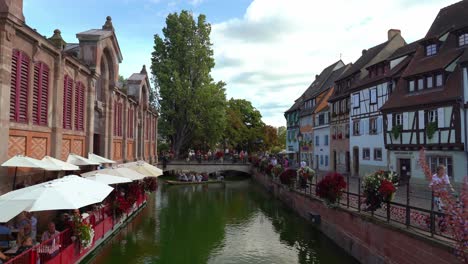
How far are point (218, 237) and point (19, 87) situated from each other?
11318mm

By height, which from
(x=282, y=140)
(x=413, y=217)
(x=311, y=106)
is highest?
(x=311, y=106)

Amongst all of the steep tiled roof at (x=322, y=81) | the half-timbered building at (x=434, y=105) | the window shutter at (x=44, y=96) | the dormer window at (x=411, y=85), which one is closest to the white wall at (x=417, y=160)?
the half-timbered building at (x=434, y=105)

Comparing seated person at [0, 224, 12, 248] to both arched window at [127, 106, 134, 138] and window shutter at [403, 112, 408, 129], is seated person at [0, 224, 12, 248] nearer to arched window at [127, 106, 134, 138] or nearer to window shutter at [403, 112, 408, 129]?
arched window at [127, 106, 134, 138]

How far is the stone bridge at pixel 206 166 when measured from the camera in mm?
52281

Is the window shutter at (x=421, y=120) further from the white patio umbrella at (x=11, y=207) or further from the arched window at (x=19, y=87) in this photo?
the white patio umbrella at (x=11, y=207)

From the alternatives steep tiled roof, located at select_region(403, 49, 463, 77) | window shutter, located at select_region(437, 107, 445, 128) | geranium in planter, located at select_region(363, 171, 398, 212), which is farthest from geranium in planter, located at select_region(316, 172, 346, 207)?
steep tiled roof, located at select_region(403, 49, 463, 77)

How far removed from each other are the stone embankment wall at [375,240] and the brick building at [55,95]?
1289 centimetres

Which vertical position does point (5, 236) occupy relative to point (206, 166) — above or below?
below

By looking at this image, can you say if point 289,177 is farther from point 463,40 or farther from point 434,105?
point 463,40

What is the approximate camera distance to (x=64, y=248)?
11234 millimetres

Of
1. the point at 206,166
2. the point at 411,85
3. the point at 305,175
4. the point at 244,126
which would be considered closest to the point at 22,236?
the point at 305,175

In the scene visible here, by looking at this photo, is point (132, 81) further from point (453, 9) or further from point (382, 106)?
point (453, 9)

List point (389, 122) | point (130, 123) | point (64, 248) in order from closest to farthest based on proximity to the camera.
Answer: point (64, 248) → point (389, 122) → point (130, 123)

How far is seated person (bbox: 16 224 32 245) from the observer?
1047 cm
